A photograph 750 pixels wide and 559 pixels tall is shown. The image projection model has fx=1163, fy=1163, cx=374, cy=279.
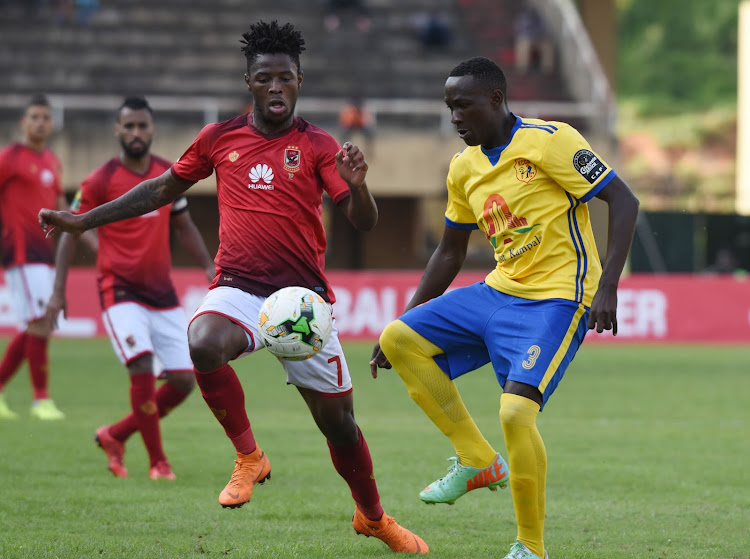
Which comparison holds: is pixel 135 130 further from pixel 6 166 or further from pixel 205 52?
pixel 205 52

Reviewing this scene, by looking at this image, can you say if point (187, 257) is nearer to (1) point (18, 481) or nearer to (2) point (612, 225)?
(1) point (18, 481)

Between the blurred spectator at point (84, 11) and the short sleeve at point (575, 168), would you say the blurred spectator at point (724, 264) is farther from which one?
the short sleeve at point (575, 168)

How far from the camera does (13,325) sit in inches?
746

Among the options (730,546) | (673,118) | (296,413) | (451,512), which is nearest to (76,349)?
(296,413)

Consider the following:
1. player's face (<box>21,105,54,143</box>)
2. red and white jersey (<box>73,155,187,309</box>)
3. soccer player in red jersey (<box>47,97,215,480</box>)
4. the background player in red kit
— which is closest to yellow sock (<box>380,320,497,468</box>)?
soccer player in red jersey (<box>47,97,215,480</box>)

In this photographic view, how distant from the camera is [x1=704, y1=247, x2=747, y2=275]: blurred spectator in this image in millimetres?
24672

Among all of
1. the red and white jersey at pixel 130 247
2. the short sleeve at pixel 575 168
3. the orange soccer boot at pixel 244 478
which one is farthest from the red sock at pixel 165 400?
the short sleeve at pixel 575 168

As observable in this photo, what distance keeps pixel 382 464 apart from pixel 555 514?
6.88 feet

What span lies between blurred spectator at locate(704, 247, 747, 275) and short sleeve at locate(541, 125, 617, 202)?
65.4ft

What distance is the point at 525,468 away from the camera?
18.0ft

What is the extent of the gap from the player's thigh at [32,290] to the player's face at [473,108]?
22.1 feet

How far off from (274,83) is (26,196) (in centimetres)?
626

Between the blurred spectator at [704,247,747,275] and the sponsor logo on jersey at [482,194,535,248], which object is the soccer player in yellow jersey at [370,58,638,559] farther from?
the blurred spectator at [704,247,747,275]

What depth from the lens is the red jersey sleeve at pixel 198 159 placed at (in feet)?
19.9
